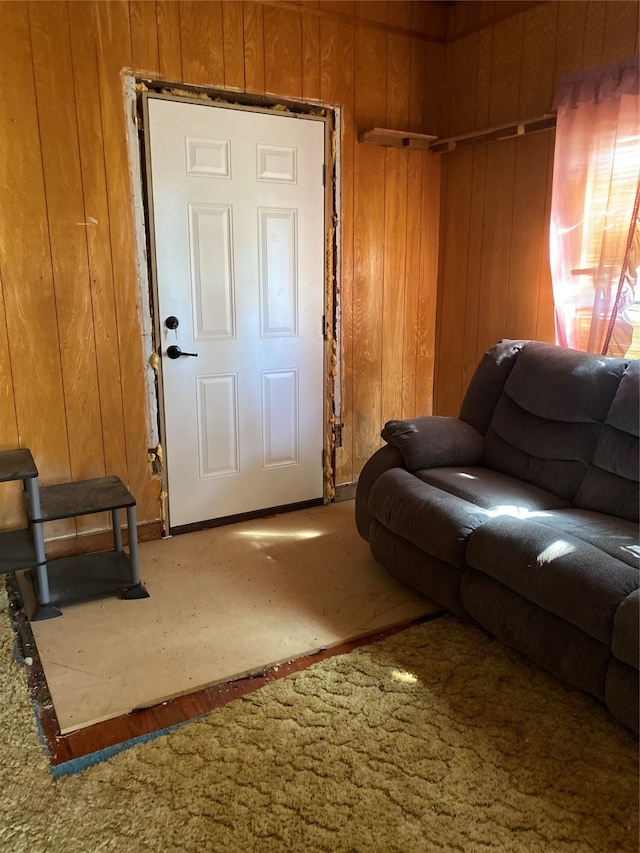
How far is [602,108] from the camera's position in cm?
274

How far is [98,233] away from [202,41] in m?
0.98

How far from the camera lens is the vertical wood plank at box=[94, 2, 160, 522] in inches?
108

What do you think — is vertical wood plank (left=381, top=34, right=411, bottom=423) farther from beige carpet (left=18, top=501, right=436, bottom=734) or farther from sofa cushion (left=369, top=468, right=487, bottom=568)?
sofa cushion (left=369, top=468, right=487, bottom=568)

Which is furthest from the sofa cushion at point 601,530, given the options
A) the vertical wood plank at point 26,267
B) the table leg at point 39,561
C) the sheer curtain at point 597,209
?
the vertical wood plank at point 26,267

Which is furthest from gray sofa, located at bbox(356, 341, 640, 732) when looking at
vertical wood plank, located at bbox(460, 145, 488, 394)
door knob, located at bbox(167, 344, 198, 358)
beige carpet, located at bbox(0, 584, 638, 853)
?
door knob, located at bbox(167, 344, 198, 358)

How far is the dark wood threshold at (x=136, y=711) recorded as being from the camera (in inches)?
72.6

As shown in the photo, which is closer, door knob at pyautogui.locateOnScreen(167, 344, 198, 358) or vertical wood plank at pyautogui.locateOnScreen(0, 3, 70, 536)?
vertical wood plank at pyautogui.locateOnScreen(0, 3, 70, 536)

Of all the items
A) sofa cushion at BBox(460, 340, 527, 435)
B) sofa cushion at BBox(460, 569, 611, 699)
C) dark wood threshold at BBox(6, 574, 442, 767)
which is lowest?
dark wood threshold at BBox(6, 574, 442, 767)

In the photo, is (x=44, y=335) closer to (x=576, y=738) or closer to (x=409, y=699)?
(x=409, y=699)

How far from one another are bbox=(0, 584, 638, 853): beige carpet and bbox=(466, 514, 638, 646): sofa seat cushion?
1.02ft

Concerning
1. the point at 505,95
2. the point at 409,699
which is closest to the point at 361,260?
the point at 505,95

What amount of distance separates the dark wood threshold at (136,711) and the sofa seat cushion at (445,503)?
15.2 inches

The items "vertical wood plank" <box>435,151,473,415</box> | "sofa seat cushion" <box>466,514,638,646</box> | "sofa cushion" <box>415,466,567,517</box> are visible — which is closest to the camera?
"sofa seat cushion" <box>466,514,638,646</box>

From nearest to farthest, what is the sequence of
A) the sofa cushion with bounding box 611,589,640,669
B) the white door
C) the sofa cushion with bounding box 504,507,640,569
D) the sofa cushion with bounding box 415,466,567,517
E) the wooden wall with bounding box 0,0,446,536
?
the sofa cushion with bounding box 611,589,640,669, the sofa cushion with bounding box 504,507,640,569, the sofa cushion with bounding box 415,466,567,517, the wooden wall with bounding box 0,0,446,536, the white door
